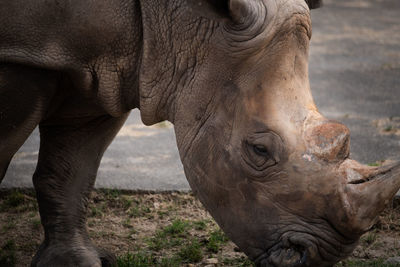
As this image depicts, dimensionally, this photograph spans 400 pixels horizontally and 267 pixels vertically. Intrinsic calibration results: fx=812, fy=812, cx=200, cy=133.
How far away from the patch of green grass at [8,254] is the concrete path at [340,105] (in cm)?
102

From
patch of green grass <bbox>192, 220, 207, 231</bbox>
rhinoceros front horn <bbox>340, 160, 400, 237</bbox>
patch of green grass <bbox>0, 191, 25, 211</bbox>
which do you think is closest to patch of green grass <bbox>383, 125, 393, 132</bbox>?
patch of green grass <bbox>192, 220, 207, 231</bbox>

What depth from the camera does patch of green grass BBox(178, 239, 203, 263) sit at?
534 cm

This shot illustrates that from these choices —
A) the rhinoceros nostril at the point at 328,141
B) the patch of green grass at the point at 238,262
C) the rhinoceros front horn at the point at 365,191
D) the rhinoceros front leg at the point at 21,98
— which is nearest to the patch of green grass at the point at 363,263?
the patch of green grass at the point at 238,262

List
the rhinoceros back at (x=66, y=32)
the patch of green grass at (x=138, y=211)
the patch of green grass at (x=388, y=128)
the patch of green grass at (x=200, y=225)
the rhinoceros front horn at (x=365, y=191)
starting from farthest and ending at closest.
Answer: the patch of green grass at (x=388, y=128) → the patch of green grass at (x=138, y=211) → the patch of green grass at (x=200, y=225) → the rhinoceros back at (x=66, y=32) → the rhinoceros front horn at (x=365, y=191)

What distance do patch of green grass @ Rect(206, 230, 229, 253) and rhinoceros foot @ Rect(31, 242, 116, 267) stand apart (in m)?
0.70

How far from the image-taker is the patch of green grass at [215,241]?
18.2 feet

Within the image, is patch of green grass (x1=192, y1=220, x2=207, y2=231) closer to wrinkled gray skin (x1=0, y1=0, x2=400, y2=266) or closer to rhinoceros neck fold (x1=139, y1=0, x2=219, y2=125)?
wrinkled gray skin (x1=0, y1=0, x2=400, y2=266)

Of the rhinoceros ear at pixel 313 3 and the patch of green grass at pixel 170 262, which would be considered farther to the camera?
the patch of green grass at pixel 170 262

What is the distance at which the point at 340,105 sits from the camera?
859cm

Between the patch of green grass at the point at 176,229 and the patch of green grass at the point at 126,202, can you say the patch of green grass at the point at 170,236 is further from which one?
the patch of green grass at the point at 126,202

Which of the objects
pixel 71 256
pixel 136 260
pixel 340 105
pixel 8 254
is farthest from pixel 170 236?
pixel 340 105

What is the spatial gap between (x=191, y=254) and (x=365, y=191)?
1861mm

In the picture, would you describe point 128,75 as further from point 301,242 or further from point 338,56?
point 338,56

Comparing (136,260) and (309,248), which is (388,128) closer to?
(136,260)
